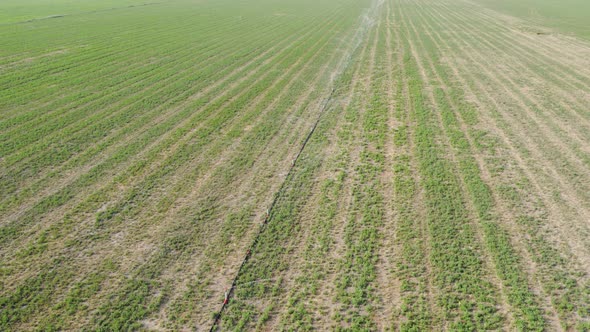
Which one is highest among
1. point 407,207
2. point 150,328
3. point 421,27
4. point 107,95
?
point 421,27

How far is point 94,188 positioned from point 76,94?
8329 millimetres

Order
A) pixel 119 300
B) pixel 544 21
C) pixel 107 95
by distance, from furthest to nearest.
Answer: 1. pixel 544 21
2. pixel 107 95
3. pixel 119 300

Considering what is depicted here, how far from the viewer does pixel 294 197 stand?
9109 millimetres

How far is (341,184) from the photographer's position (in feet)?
31.7

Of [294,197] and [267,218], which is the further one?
[294,197]

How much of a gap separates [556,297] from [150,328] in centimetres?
652

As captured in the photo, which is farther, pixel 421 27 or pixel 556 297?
pixel 421 27

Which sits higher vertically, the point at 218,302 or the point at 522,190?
the point at 522,190

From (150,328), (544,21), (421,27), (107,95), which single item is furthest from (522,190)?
(544,21)

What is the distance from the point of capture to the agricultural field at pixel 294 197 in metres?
6.23

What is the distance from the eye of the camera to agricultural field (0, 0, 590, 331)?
20.4 ft

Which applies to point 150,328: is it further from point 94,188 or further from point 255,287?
point 94,188

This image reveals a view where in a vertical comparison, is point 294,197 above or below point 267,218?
above

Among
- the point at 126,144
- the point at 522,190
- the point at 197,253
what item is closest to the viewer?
the point at 197,253
